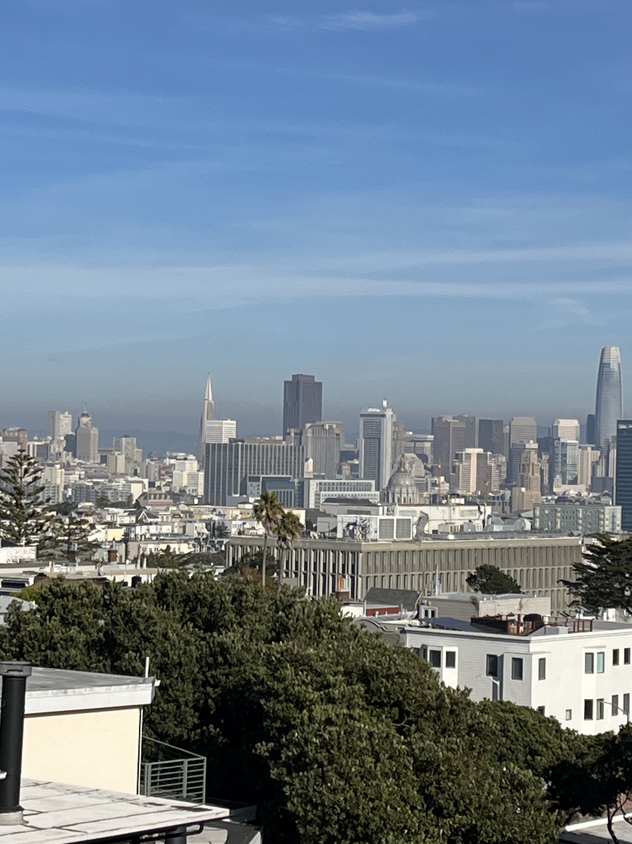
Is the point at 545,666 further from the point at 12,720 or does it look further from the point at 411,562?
the point at 411,562

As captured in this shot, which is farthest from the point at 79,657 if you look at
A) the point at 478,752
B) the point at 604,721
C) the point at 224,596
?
the point at 604,721

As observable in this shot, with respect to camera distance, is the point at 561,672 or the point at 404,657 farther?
the point at 561,672

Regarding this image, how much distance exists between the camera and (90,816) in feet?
34.7

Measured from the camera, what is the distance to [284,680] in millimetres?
25656

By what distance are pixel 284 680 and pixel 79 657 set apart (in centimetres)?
628

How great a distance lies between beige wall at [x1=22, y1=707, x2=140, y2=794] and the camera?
1842 cm

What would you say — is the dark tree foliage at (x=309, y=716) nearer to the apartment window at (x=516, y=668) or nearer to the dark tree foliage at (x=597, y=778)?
the dark tree foliage at (x=597, y=778)

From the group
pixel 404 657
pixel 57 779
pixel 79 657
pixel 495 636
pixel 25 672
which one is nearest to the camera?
pixel 25 672

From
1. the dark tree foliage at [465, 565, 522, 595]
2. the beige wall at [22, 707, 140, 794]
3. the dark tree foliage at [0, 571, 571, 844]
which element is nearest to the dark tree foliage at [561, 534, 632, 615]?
the dark tree foliage at [465, 565, 522, 595]

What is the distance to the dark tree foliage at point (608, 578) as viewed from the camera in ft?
300

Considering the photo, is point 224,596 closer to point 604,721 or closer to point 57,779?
point 57,779

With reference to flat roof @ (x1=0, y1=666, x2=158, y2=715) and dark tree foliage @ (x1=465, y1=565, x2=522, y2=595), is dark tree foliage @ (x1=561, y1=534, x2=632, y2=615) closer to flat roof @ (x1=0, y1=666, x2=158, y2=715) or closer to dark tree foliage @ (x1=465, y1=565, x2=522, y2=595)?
dark tree foliage @ (x1=465, y1=565, x2=522, y2=595)

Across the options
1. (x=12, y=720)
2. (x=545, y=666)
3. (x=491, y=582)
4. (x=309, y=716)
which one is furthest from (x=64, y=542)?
(x=12, y=720)

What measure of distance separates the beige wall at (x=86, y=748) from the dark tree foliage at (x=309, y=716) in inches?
171
